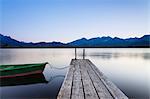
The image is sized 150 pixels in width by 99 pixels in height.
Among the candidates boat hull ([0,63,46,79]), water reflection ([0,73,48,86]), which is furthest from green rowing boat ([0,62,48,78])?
water reflection ([0,73,48,86])

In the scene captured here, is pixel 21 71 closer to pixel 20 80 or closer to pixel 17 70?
pixel 17 70

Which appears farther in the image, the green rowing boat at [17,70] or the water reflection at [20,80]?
the green rowing boat at [17,70]

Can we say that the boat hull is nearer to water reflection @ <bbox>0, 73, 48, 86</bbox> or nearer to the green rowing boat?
the green rowing boat

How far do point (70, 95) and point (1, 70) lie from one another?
9.10m

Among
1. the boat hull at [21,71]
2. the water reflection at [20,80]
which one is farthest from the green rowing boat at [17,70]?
the water reflection at [20,80]

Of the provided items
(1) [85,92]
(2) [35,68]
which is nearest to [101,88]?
(1) [85,92]

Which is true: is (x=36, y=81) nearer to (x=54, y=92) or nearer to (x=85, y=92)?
(x=54, y=92)

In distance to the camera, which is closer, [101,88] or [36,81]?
[101,88]

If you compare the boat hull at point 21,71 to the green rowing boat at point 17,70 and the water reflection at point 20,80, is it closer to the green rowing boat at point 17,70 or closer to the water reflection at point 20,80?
the green rowing boat at point 17,70

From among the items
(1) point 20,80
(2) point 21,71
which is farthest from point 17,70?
(1) point 20,80

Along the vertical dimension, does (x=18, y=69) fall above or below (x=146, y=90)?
above

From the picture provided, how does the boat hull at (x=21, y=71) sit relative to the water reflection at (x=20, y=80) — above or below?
above

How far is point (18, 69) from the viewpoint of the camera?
12.6m

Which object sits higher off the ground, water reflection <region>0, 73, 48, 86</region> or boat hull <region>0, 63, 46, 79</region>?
boat hull <region>0, 63, 46, 79</region>
